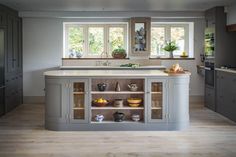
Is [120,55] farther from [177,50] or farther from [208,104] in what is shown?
[208,104]

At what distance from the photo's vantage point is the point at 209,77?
339 inches

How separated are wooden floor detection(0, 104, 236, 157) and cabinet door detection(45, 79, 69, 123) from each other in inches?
11.3

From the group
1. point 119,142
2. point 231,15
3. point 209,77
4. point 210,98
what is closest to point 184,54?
point 209,77

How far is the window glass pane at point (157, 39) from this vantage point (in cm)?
988

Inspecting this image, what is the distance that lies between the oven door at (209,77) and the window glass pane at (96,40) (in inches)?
108

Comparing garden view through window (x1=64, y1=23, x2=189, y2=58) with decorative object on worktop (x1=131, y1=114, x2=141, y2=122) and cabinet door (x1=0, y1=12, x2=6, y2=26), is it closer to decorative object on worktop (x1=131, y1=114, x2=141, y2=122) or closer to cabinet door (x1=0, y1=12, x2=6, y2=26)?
cabinet door (x1=0, y1=12, x2=6, y2=26)

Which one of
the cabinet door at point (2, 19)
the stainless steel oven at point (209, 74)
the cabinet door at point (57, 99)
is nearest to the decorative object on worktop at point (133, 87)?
the cabinet door at point (57, 99)

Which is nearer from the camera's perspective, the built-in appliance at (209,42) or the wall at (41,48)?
the built-in appliance at (209,42)

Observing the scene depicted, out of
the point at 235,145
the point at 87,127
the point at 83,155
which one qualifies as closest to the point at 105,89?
the point at 87,127

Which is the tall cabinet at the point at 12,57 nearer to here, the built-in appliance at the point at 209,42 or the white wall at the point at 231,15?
the built-in appliance at the point at 209,42

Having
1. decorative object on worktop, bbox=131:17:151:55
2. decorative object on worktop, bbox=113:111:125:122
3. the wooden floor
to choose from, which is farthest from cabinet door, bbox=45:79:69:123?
decorative object on worktop, bbox=131:17:151:55

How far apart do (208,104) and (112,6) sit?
3149 mm

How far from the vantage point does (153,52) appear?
32.5 ft

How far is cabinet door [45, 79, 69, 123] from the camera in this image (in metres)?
6.20
